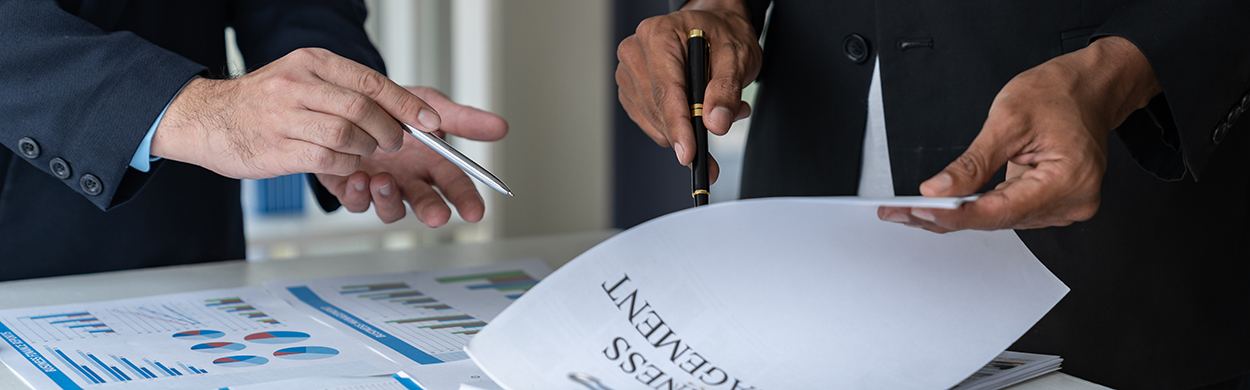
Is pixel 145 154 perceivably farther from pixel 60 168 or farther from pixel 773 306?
pixel 773 306

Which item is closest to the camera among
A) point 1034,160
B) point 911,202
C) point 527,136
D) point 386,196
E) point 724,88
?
point 911,202

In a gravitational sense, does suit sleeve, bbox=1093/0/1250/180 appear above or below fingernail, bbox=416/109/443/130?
above

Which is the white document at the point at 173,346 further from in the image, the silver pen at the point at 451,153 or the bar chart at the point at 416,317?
the silver pen at the point at 451,153

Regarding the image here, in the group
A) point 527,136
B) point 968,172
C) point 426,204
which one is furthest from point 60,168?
point 527,136

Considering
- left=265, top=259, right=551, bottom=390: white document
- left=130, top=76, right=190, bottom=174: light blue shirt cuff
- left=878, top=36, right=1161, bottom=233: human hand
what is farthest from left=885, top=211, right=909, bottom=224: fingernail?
left=130, top=76, right=190, bottom=174: light blue shirt cuff

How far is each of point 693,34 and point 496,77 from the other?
2.60 meters

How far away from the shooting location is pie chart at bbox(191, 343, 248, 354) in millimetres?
685

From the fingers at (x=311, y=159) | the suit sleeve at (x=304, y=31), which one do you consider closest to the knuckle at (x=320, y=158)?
the fingers at (x=311, y=159)

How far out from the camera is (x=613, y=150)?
3.84 metres

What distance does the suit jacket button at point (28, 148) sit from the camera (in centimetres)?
77

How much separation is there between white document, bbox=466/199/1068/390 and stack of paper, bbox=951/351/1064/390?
0.05 m

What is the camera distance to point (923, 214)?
18.5 inches

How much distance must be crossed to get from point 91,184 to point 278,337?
0.24m

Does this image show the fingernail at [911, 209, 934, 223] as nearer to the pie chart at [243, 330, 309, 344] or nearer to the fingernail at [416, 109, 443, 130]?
the fingernail at [416, 109, 443, 130]
